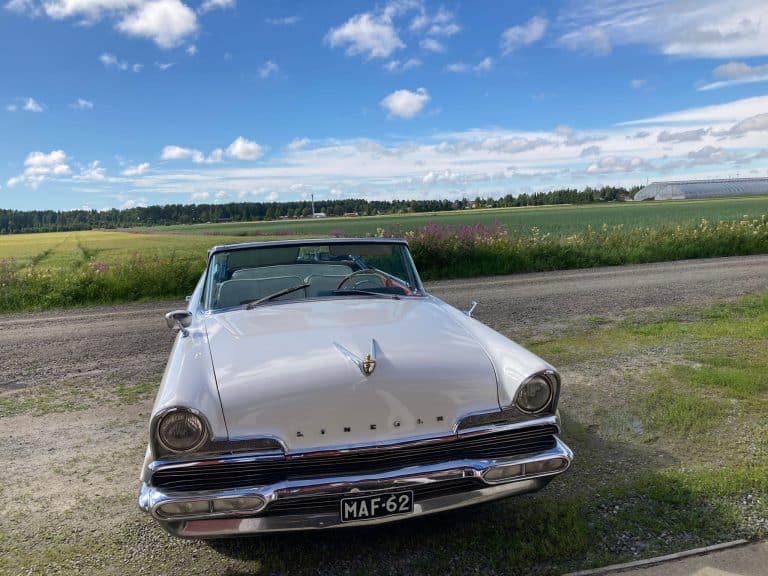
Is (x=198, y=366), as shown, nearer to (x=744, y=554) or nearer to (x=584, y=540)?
(x=584, y=540)

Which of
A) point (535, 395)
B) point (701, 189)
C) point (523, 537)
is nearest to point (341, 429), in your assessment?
point (535, 395)

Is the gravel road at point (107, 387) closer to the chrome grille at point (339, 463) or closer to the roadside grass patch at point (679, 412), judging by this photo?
the roadside grass patch at point (679, 412)

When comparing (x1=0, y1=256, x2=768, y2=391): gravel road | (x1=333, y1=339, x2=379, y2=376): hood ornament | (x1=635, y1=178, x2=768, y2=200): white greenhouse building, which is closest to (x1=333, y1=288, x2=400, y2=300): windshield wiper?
(x1=333, y1=339, x2=379, y2=376): hood ornament

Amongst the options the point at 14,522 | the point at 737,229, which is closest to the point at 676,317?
the point at 14,522

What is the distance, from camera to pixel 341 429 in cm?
252

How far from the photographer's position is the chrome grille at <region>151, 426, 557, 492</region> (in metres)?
2.43

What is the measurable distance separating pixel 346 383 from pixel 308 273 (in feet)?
5.84

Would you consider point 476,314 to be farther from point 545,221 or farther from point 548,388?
point 545,221

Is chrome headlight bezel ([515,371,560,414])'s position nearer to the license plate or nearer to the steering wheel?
the license plate

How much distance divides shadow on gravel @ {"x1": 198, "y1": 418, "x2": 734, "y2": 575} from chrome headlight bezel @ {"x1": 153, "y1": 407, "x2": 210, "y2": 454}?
72 cm

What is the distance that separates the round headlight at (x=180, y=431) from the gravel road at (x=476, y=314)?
3.96 meters

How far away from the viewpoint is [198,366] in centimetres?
278

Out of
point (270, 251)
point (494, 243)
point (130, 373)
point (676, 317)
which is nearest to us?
point (270, 251)

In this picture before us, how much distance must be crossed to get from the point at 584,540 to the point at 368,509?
3.68 ft
